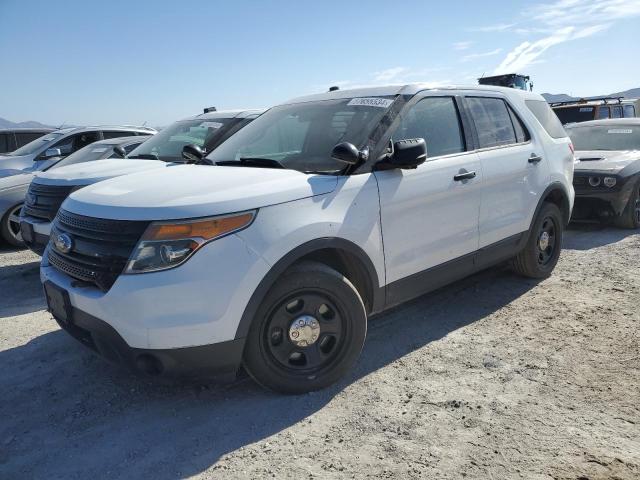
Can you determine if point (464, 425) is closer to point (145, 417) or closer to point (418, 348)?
point (418, 348)

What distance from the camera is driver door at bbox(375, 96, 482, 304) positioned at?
132 inches

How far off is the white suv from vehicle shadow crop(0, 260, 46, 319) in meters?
1.90

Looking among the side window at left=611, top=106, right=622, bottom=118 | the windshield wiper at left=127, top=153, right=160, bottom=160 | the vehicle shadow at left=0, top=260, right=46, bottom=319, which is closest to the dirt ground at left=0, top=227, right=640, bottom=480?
the vehicle shadow at left=0, top=260, right=46, bottom=319

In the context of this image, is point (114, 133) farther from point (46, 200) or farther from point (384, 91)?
point (384, 91)

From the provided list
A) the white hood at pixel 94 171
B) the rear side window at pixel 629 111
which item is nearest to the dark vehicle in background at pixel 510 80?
the rear side window at pixel 629 111

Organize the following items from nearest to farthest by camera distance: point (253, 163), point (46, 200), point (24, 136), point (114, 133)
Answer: point (253, 163) → point (46, 200) → point (114, 133) → point (24, 136)

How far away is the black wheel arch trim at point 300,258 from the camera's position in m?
2.72

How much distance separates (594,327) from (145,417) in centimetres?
326

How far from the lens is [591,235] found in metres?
7.05

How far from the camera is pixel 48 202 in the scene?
5.34m

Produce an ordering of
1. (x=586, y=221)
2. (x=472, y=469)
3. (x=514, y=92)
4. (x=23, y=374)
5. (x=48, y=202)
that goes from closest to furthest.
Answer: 1. (x=472, y=469)
2. (x=23, y=374)
3. (x=514, y=92)
4. (x=48, y=202)
5. (x=586, y=221)

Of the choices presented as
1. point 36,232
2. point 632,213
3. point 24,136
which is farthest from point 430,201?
point 24,136

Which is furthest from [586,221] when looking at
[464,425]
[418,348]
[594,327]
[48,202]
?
[48,202]

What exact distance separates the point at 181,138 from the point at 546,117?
4.35 metres
